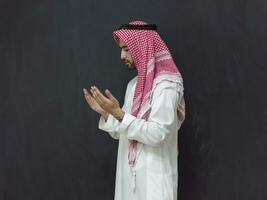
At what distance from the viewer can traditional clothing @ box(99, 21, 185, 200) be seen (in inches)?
94.0

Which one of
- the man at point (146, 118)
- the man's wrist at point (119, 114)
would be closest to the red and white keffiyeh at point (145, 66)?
the man at point (146, 118)

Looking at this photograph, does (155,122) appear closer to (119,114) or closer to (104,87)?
(119,114)

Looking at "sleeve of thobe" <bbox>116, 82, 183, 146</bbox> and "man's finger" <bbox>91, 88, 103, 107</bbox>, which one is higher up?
"man's finger" <bbox>91, 88, 103, 107</bbox>

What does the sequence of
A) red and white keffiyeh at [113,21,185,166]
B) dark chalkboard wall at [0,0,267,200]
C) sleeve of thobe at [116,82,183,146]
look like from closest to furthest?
sleeve of thobe at [116,82,183,146] → red and white keffiyeh at [113,21,185,166] → dark chalkboard wall at [0,0,267,200]

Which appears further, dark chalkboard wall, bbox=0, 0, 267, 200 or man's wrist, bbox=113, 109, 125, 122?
dark chalkboard wall, bbox=0, 0, 267, 200

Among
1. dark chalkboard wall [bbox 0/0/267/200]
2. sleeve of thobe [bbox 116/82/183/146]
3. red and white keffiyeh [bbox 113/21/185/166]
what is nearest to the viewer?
sleeve of thobe [bbox 116/82/183/146]

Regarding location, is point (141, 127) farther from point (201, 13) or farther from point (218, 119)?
point (201, 13)

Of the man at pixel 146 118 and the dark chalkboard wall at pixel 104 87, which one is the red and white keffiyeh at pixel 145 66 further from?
the dark chalkboard wall at pixel 104 87

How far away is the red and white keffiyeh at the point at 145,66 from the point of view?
247 cm

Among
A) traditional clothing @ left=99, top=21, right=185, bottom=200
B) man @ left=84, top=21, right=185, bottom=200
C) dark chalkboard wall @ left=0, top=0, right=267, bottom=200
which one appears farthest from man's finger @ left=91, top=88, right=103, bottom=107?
dark chalkboard wall @ left=0, top=0, right=267, bottom=200

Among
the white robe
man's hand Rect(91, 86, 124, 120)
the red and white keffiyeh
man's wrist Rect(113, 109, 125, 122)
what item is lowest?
the white robe

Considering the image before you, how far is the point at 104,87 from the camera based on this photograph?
312 centimetres

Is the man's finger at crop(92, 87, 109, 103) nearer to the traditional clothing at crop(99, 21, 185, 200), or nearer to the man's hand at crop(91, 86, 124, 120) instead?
the man's hand at crop(91, 86, 124, 120)

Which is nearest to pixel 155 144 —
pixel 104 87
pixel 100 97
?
pixel 100 97
